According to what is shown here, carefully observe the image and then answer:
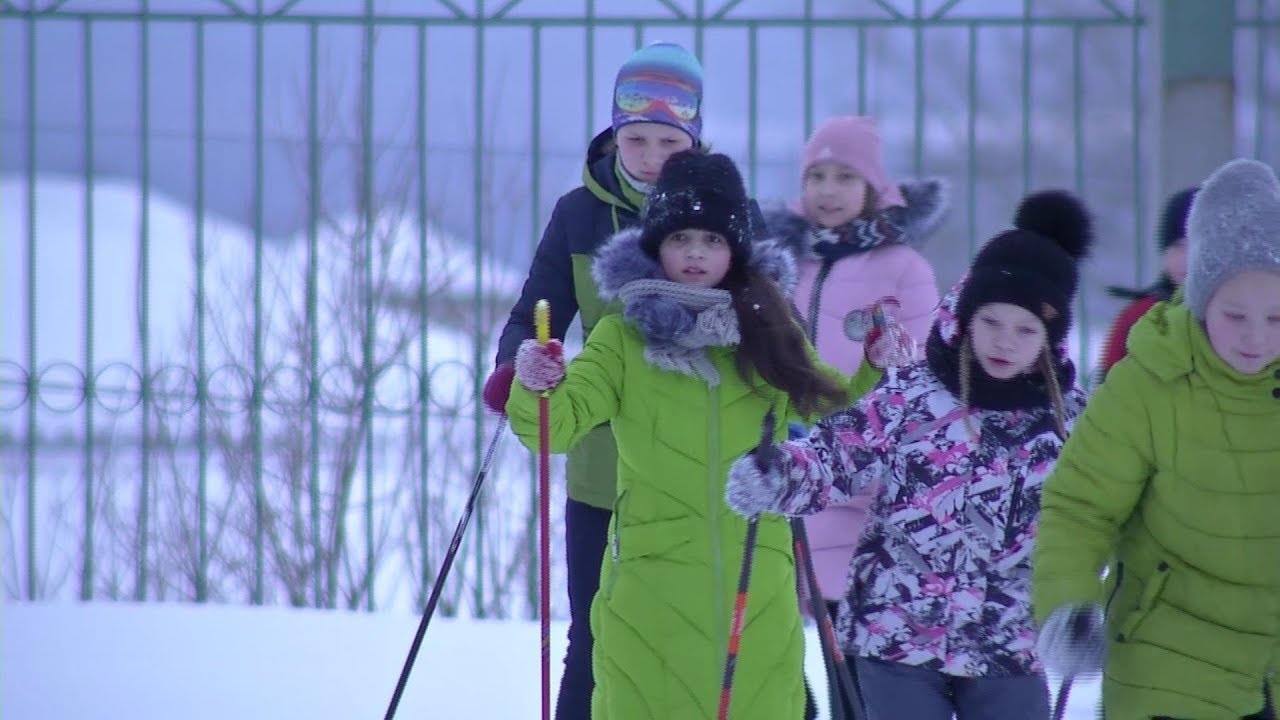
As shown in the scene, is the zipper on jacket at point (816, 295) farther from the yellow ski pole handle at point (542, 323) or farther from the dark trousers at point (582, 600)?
the yellow ski pole handle at point (542, 323)

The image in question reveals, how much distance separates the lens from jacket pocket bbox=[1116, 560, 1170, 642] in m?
2.49

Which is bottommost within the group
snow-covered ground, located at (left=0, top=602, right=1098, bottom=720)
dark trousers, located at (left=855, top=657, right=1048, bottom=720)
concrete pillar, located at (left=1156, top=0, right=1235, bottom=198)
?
snow-covered ground, located at (left=0, top=602, right=1098, bottom=720)

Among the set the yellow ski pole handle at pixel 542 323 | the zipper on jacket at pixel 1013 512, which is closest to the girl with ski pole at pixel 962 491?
the zipper on jacket at pixel 1013 512

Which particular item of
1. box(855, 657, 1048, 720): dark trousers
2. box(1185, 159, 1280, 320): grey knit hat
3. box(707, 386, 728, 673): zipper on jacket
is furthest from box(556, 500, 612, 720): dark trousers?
box(1185, 159, 1280, 320): grey knit hat

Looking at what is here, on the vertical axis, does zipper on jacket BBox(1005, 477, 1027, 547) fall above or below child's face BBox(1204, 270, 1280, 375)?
below

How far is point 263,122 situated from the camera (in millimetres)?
5949

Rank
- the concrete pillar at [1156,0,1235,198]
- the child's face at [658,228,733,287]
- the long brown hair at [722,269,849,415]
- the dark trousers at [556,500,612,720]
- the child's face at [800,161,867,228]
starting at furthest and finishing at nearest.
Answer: the concrete pillar at [1156,0,1235,198] → the child's face at [800,161,867,228] → the dark trousers at [556,500,612,720] → the child's face at [658,228,733,287] → the long brown hair at [722,269,849,415]

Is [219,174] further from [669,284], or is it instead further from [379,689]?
[669,284]

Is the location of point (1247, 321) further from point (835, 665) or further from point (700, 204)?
point (700, 204)

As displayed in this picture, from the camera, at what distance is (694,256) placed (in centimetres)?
321

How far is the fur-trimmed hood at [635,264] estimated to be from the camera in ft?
10.5

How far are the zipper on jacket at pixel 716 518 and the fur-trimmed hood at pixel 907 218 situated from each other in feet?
3.50

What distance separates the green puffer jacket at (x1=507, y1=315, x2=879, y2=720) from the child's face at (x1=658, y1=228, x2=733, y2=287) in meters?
0.17

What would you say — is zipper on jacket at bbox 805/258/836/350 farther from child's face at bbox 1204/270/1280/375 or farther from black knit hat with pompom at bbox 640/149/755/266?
child's face at bbox 1204/270/1280/375
